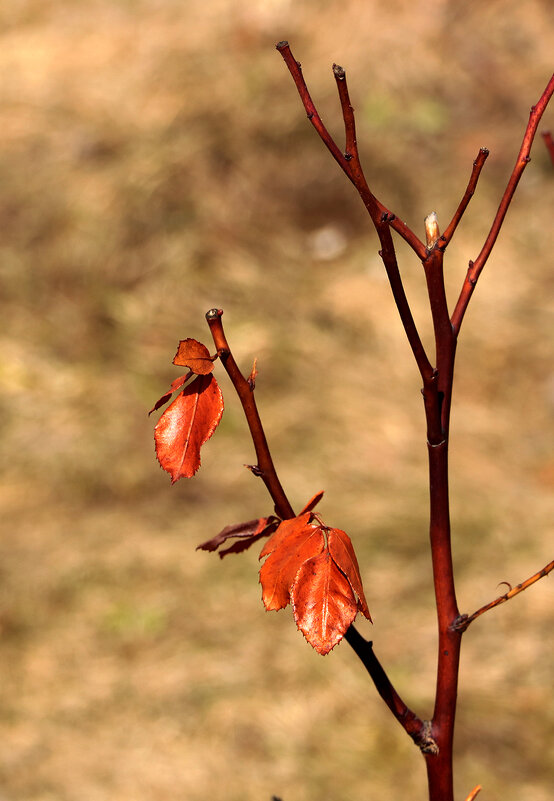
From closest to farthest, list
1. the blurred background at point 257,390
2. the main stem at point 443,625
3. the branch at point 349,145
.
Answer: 1. the branch at point 349,145
2. the main stem at point 443,625
3. the blurred background at point 257,390

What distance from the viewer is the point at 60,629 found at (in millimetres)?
2469

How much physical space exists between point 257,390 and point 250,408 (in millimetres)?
2609

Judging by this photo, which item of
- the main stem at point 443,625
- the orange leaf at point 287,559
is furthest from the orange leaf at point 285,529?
the main stem at point 443,625

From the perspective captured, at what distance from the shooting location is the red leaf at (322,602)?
2.21ft

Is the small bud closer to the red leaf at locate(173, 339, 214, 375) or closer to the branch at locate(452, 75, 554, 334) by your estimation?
the branch at locate(452, 75, 554, 334)

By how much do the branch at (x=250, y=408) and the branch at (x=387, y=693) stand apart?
117mm

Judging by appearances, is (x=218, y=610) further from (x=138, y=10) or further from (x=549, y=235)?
(x=138, y=10)

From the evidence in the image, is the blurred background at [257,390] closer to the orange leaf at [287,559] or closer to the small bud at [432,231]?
the orange leaf at [287,559]

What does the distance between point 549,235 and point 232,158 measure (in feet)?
4.76

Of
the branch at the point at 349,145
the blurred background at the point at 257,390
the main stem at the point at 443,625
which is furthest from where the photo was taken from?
the blurred background at the point at 257,390

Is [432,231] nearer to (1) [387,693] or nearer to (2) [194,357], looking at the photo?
(2) [194,357]

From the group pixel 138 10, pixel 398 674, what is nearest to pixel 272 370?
pixel 398 674

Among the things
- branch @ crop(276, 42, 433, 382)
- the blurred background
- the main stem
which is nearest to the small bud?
branch @ crop(276, 42, 433, 382)

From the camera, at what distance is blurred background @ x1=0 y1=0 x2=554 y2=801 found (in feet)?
7.10
